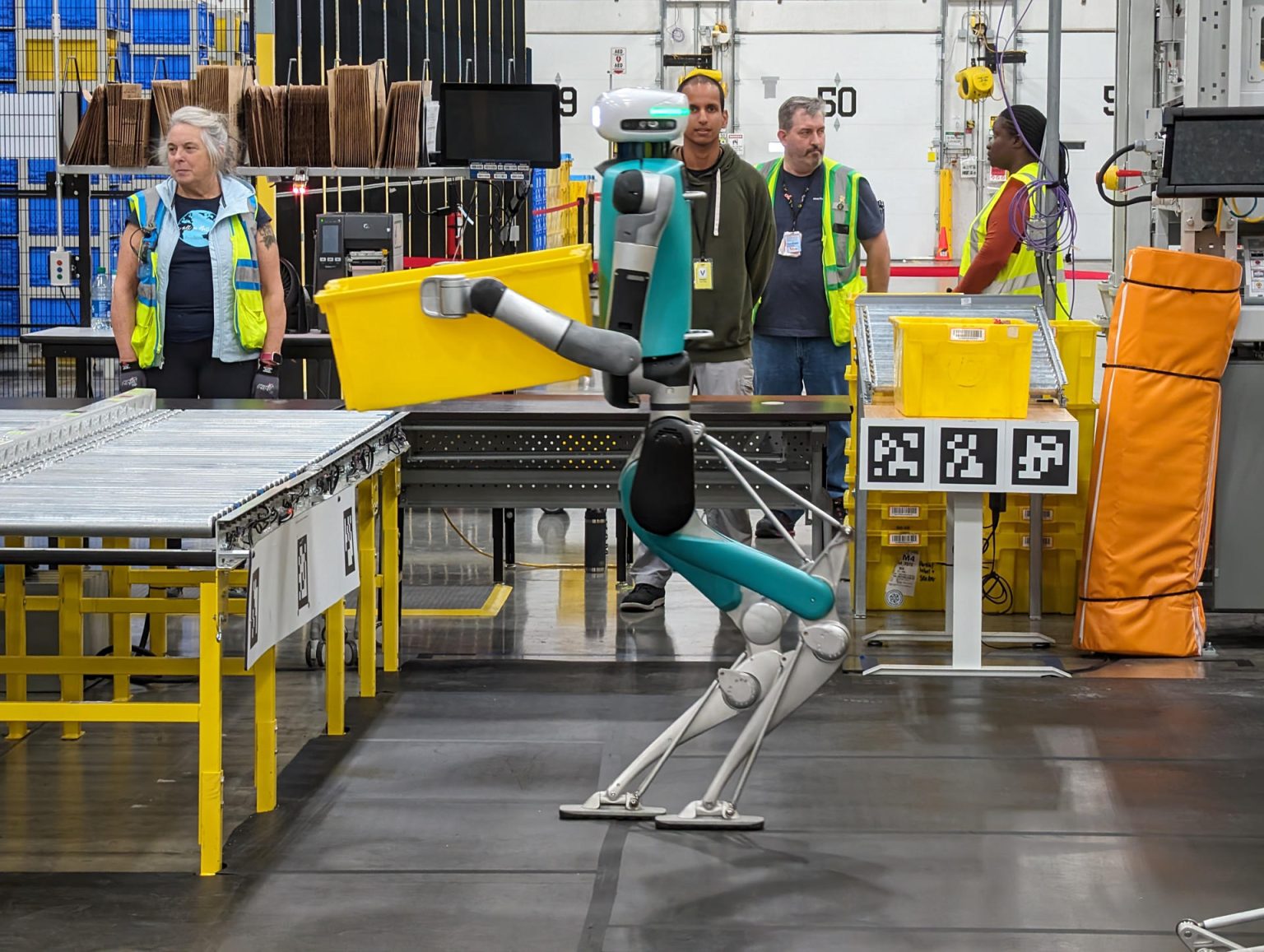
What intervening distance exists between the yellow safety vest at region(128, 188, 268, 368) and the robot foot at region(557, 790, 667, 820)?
2725 millimetres

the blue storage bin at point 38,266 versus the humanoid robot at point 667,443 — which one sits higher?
the blue storage bin at point 38,266

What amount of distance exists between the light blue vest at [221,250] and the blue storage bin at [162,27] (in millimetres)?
5758

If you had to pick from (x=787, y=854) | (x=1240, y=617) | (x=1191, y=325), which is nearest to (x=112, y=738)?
(x=787, y=854)

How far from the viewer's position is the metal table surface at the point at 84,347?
7633 mm

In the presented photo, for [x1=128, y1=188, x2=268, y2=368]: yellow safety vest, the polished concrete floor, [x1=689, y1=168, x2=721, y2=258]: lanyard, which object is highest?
[x1=689, y1=168, x2=721, y2=258]: lanyard

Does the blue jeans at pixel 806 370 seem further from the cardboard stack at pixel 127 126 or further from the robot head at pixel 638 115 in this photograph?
the robot head at pixel 638 115

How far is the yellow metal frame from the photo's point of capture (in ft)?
11.8

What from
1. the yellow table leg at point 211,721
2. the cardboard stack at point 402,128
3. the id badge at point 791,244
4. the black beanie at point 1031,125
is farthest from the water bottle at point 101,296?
the yellow table leg at point 211,721

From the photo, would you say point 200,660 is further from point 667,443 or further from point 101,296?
point 101,296

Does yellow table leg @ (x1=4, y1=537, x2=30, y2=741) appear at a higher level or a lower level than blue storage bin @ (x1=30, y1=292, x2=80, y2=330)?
lower

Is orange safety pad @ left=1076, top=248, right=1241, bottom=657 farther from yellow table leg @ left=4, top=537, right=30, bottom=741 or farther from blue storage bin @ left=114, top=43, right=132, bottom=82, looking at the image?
blue storage bin @ left=114, top=43, right=132, bottom=82

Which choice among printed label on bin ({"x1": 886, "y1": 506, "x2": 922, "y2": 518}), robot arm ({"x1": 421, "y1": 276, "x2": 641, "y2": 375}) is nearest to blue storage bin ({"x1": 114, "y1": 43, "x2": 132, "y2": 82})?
printed label on bin ({"x1": 886, "y1": 506, "x2": 922, "y2": 518})

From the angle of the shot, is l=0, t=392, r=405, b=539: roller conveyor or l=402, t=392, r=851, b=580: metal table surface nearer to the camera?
l=0, t=392, r=405, b=539: roller conveyor

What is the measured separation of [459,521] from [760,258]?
270cm
